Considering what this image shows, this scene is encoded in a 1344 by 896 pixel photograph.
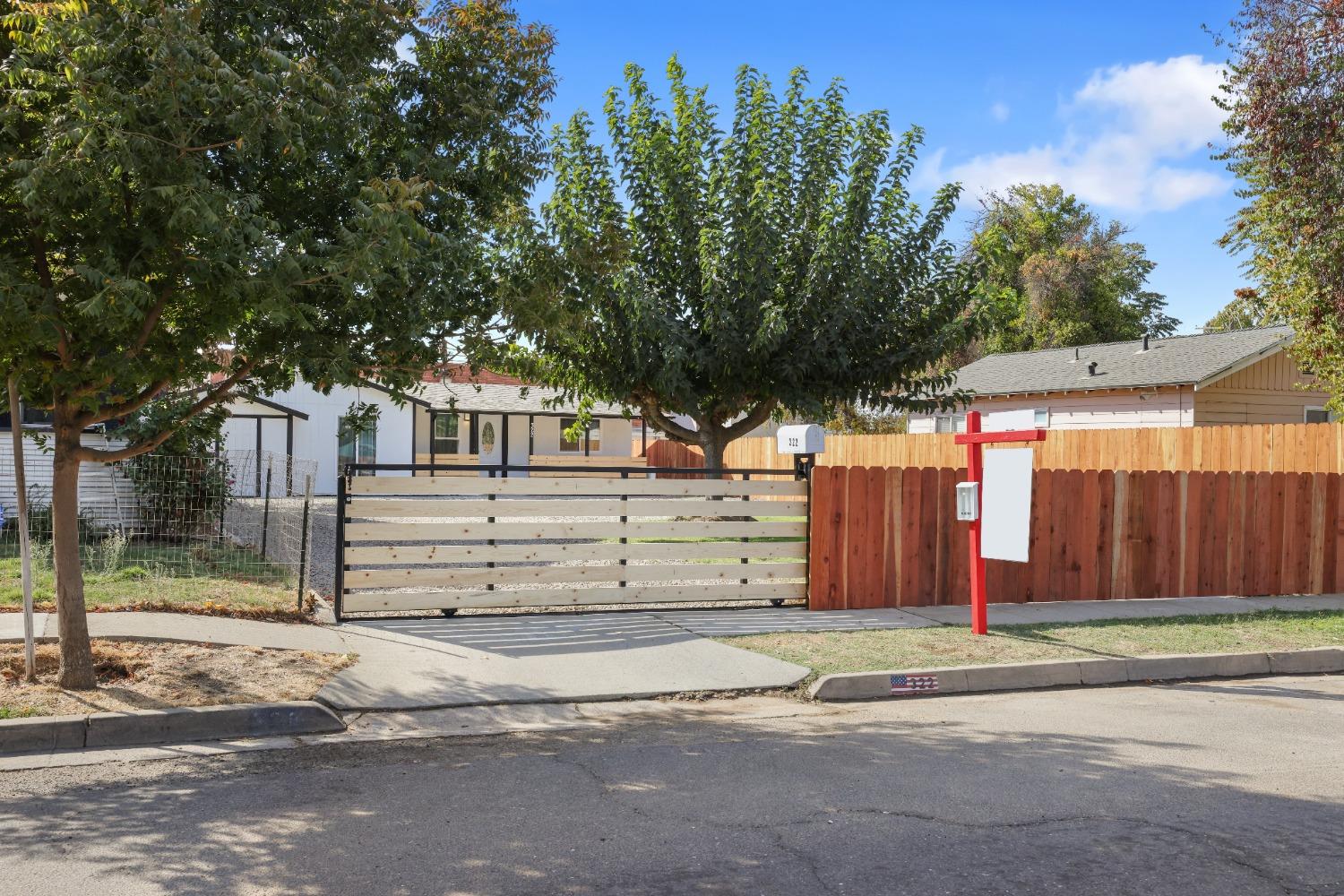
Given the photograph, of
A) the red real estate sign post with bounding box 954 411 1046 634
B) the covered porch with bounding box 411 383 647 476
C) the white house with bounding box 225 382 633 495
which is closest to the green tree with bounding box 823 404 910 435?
the covered porch with bounding box 411 383 647 476

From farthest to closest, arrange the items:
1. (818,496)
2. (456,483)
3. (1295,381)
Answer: (1295,381)
(818,496)
(456,483)

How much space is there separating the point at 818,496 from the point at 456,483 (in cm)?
374

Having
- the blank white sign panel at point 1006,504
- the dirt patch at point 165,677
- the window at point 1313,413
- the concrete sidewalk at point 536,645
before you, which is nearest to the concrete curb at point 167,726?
the dirt patch at point 165,677

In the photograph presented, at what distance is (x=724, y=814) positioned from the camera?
5.21 metres

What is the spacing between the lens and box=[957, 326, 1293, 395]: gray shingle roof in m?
23.7

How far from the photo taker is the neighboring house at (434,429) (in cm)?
3039

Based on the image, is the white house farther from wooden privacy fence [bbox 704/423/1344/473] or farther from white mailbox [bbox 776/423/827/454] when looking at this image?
white mailbox [bbox 776/423/827/454]

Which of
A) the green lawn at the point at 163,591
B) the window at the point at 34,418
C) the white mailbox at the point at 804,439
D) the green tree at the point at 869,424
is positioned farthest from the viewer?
the green tree at the point at 869,424

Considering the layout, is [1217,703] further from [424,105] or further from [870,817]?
[424,105]

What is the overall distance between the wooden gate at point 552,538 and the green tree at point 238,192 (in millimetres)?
2057

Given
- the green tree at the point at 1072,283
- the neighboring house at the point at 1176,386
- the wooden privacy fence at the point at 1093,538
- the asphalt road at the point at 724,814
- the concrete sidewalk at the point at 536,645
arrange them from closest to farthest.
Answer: the asphalt road at the point at 724,814
the concrete sidewalk at the point at 536,645
the wooden privacy fence at the point at 1093,538
the neighboring house at the point at 1176,386
the green tree at the point at 1072,283

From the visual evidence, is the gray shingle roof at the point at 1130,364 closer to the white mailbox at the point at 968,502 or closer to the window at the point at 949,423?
the window at the point at 949,423

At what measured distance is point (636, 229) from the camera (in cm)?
1645

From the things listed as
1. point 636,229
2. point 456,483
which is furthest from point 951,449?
point 456,483
